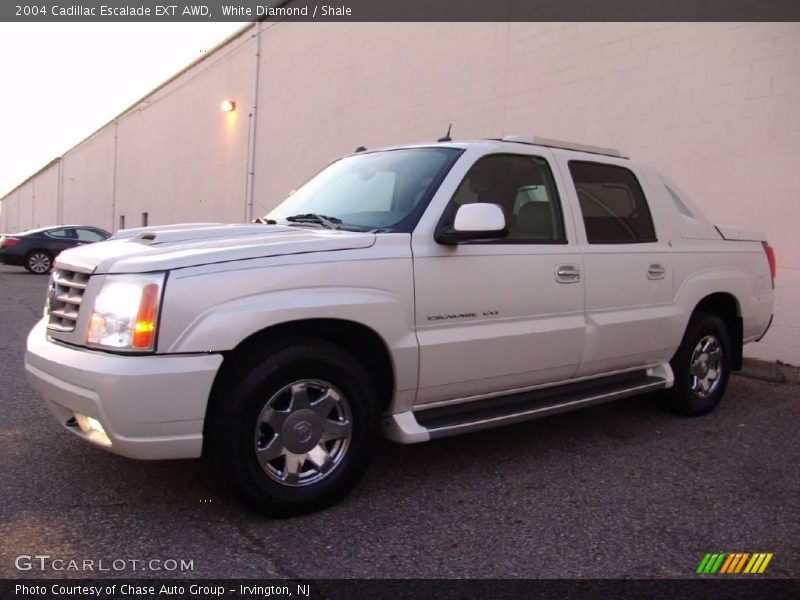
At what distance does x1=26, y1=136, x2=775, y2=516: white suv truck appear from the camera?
9.05ft

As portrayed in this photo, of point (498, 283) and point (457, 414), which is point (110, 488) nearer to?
point (457, 414)

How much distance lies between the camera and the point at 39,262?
62.4ft

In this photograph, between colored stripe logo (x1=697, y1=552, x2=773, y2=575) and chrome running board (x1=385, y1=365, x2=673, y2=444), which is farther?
chrome running board (x1=385, y1=365, x2=673, y2=444)

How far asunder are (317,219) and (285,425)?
1342 mm

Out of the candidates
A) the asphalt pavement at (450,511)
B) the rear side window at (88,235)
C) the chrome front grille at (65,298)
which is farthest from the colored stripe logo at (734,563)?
the rear side window at (88,235)

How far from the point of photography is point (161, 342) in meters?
2.70

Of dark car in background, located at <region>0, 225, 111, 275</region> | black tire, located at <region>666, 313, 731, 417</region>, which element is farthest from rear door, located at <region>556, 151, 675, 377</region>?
dark car in background, located at <region>0, 225, 111, 275</region>

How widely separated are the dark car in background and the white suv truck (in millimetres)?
16858

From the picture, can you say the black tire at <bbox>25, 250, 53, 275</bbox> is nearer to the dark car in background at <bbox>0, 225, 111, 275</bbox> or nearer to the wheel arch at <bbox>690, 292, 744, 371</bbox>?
the dark car in background at <bbox>0, 225, 111, 275</bbox>
